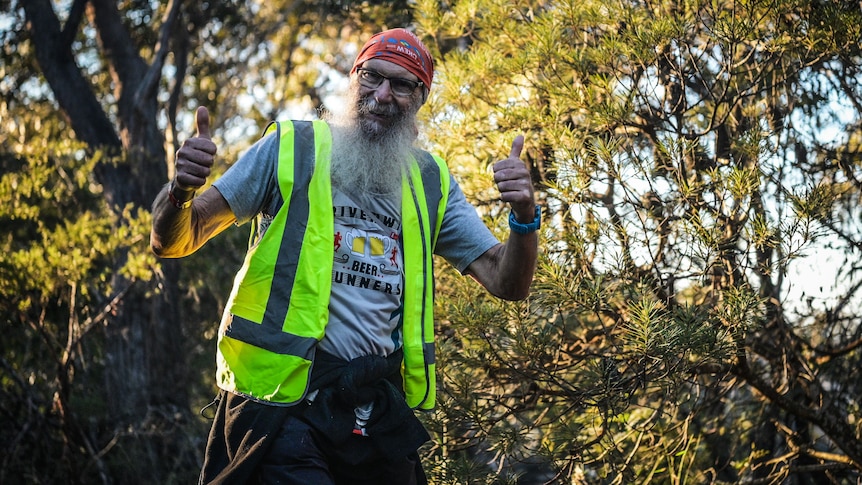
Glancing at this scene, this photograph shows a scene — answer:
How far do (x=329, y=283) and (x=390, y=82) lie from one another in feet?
2.66

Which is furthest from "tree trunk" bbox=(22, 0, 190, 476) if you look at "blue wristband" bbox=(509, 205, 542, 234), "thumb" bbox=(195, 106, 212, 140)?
"blue wristband" bbox=(509, 205, 542, 234)

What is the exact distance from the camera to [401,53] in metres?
3.13

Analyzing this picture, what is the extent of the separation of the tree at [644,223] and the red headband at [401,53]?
0.85 meters

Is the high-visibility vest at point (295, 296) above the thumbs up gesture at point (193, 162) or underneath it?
underneath

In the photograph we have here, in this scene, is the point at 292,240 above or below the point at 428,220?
below

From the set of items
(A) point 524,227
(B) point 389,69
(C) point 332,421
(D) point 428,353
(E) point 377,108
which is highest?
(B) point 389,69

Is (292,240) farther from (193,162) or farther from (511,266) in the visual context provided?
(511,266)

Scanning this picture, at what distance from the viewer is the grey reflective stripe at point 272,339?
2.57 meters

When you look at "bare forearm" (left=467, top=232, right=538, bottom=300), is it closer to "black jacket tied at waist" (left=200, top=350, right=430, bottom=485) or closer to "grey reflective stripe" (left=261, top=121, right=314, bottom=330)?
"black jacket tied at waist" (left=200, top=350, right=430, bottom=485)

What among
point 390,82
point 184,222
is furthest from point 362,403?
point 390,82

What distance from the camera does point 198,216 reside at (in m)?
2.61

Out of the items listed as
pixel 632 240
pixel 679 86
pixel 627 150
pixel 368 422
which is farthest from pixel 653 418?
pixel 368 422

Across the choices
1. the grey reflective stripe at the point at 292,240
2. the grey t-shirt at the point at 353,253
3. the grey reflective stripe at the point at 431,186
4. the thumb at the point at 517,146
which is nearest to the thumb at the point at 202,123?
the grey t-shirt at the point at 353,253

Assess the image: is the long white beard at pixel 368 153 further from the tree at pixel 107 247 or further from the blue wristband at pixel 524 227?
the tree at pixel 107 247
